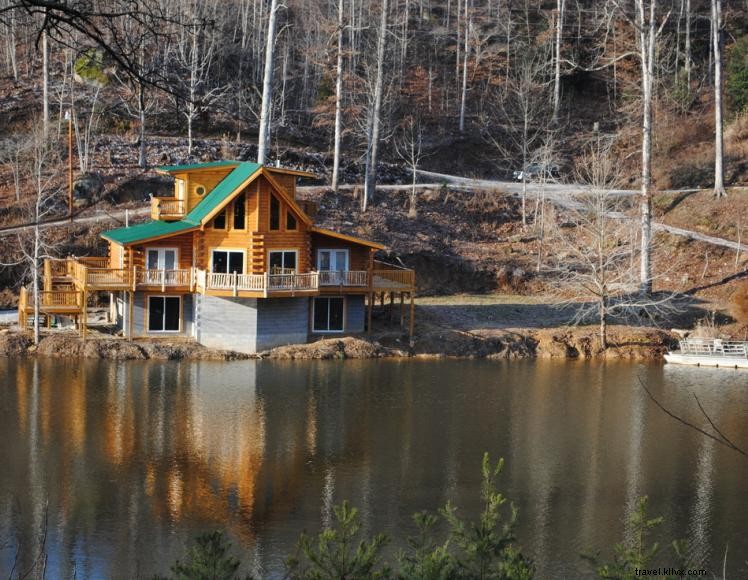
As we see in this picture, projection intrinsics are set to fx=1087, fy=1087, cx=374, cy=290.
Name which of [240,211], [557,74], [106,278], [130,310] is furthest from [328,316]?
[557,74]

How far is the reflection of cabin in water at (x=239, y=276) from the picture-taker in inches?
1503

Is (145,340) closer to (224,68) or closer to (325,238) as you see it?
(325,238)

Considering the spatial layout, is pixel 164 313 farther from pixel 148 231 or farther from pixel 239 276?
pixel 239 276

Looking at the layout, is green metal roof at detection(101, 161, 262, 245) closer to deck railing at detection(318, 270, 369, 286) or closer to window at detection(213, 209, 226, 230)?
window at detection(213, 209, 226, 230)

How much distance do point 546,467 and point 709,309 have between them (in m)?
20.4

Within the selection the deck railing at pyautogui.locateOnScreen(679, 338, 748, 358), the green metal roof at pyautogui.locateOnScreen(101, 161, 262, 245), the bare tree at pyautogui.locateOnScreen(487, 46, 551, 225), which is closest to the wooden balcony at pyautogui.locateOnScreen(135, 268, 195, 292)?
the green metal roof at pyautogui.locateOnScreen(101, 161, 262, 245)

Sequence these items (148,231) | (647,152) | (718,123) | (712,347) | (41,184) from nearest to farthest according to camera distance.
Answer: (712,347)
(148,231)
(647,152)
(41,184)
(718,123)

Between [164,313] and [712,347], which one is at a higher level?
[164,313]

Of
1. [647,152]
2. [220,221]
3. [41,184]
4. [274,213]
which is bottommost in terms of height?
[220,221]

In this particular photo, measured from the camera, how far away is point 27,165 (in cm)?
5422

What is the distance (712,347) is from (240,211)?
1787cm

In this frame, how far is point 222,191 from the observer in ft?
131

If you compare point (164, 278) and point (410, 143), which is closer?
point (164, 278)

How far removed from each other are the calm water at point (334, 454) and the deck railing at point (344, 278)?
3492 mm
